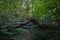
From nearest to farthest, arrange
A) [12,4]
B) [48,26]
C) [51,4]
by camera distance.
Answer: [51,4] → [48,26] → [12,4]

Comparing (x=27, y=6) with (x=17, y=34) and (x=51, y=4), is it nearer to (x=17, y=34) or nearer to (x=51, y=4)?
(x=17, y=34)

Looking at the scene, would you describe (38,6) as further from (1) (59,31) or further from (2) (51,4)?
(1) (59,31)

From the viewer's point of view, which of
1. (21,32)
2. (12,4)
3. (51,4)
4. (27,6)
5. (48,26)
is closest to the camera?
(51,4)

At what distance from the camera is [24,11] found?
15.2 m

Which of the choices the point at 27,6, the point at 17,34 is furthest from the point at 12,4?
the point at 27,6

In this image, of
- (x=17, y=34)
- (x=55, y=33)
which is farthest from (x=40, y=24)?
(x=17, y=34)

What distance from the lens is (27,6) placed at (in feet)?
48.2

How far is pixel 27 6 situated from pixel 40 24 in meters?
7.43

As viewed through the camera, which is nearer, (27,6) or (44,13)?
(44,13)

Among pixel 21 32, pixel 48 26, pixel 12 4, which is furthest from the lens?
pixel 21 32

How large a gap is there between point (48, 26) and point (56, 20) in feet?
1.54

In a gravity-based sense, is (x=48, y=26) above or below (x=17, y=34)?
above

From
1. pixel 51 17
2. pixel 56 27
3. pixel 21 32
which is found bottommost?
pixel 21 32

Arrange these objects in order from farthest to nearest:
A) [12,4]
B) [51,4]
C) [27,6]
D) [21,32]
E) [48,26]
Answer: [27,6]
[21,32]
[12,4]
[48,26]
[51,4]
